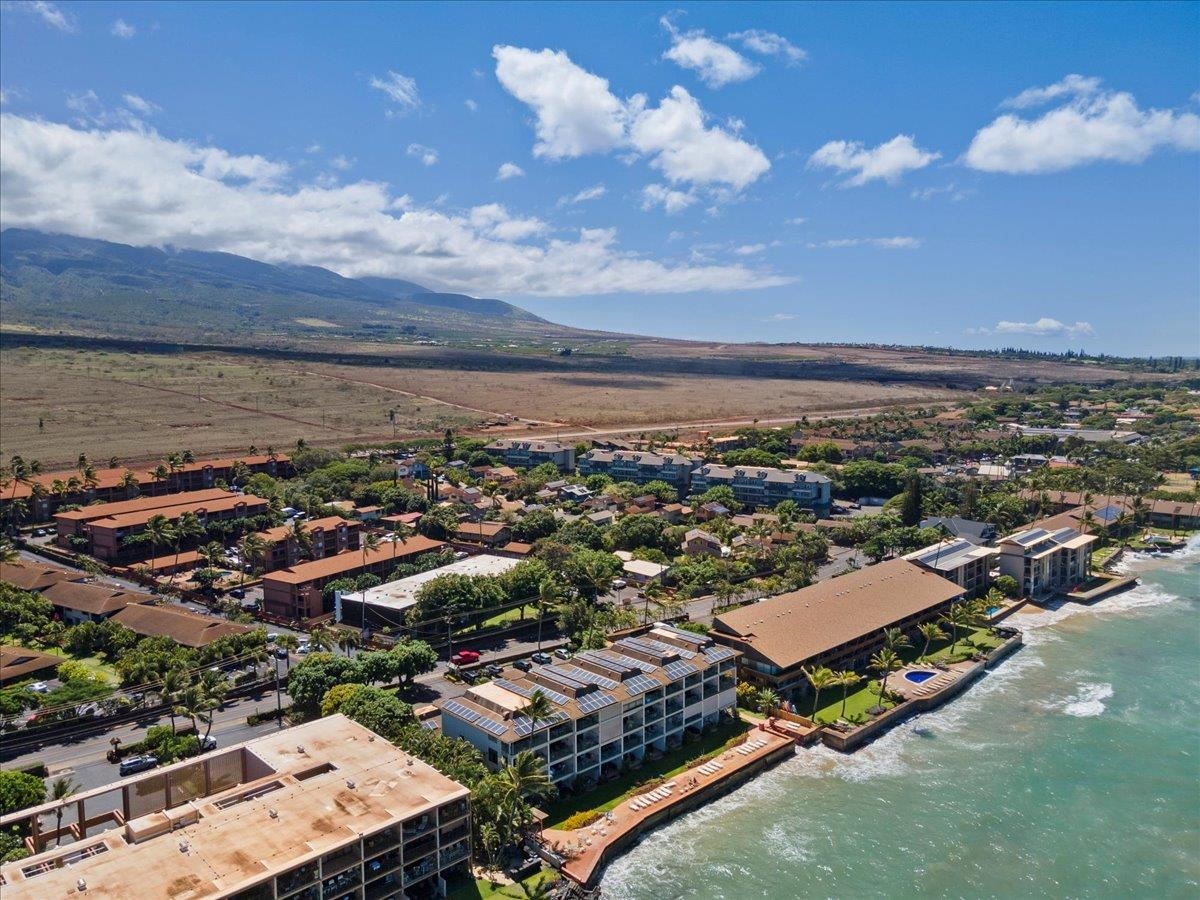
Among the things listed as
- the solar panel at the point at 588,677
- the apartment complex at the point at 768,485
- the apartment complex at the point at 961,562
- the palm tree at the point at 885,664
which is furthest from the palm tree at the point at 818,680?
the apartment complex at the point at 768,485

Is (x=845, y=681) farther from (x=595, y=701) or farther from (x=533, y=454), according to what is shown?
(x=533, y=454)

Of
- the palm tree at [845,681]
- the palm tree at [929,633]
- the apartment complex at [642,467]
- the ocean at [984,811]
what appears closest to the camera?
the ocean at [984,811]

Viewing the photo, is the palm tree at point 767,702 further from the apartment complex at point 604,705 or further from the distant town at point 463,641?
the apartment complex at point 604,705

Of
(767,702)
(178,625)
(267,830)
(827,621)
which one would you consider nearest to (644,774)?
(767,702)

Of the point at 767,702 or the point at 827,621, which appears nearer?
the point at 767,702

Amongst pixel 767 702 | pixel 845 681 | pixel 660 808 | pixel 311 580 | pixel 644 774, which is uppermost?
pixel 311 580

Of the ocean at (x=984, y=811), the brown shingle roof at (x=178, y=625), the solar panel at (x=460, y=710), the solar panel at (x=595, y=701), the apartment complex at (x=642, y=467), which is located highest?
the apartment complex at (x=642, y=467)

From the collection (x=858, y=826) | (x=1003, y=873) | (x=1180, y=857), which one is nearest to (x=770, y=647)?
(x=858, y=826)
